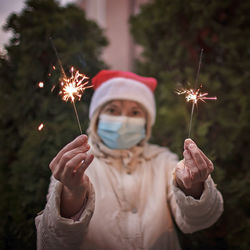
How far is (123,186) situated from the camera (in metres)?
1.44

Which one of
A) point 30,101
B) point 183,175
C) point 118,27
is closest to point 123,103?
point 183,175

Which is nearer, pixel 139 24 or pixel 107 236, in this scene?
pixel 107 236

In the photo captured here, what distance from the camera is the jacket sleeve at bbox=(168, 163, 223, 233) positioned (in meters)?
1.17

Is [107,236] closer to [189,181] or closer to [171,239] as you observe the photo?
[171,239]

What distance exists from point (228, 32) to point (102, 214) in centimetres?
178

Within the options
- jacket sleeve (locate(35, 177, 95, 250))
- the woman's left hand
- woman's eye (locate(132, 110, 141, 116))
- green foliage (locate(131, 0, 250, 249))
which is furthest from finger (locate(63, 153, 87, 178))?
green foliage (locate(131, 0, 250, 249))

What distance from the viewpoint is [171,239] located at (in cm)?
135

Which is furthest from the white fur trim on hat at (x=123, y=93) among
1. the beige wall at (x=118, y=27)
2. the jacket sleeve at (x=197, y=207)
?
the beige wall at (x=118, y=27)

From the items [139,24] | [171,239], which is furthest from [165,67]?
[171,239]

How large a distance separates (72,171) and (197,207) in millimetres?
689

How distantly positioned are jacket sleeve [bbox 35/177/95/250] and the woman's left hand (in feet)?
1.53

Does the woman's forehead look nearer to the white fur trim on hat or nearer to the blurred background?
the white fur trim on hat

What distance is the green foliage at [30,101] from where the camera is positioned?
175 centimetres

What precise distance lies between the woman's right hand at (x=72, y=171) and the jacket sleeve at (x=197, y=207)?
507 mm
